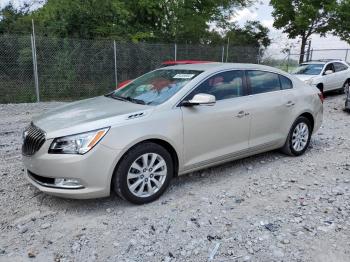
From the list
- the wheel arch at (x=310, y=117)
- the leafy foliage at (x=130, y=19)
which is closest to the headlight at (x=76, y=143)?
the wheel arch at (x=310, y=117)

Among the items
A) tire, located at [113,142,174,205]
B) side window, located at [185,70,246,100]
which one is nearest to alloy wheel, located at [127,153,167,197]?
tire, located at [113,142,174,205]

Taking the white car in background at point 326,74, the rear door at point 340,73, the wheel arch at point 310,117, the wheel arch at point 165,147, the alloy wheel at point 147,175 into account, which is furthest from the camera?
the rear door at point 340,73

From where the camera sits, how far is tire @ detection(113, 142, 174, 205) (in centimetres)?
360

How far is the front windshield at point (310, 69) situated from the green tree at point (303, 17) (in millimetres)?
7928

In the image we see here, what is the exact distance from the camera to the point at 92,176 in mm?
3422

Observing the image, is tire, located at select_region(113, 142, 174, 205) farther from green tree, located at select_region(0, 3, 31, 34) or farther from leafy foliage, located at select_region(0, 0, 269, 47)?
green tree, located at select_region(0, 3, 31, 34)

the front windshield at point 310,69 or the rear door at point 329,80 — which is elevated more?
the front windshield at point 310,69

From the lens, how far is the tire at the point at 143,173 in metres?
3.60

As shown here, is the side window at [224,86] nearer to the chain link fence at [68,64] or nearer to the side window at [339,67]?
the chain link fence at [68,64]

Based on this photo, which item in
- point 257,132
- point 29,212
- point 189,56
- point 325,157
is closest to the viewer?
point 29,212

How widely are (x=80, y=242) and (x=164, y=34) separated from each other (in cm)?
1494

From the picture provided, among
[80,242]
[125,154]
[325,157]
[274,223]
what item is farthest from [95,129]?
[325,157]

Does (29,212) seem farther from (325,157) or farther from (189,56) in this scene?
(189,56)

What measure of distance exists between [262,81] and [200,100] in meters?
1.54
